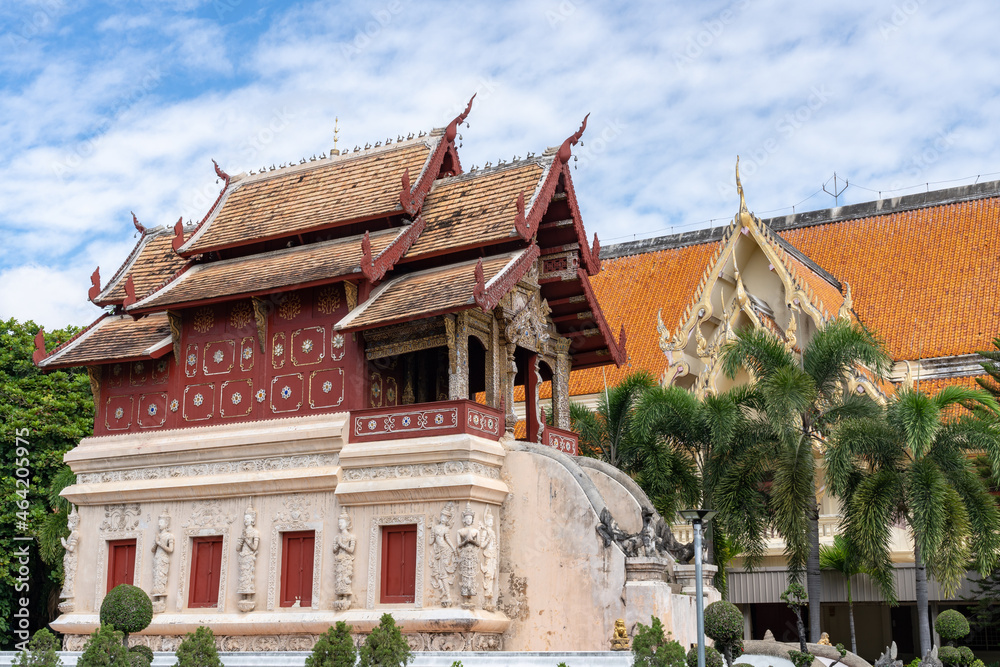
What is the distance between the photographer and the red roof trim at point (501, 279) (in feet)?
51.6

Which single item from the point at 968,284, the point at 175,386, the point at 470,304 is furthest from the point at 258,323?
the point at 968,284

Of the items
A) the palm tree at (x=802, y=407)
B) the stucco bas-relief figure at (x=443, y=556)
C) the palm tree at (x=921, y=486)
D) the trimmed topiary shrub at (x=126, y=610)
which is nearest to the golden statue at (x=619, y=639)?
the stucco bas-relief figure at (x=443, y=556)

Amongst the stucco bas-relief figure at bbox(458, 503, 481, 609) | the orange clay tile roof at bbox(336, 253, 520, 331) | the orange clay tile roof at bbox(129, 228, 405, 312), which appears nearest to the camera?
the stucco bas-relief figure at bbox(458, 503, 481, 609)

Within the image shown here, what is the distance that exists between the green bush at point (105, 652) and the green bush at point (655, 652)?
554cm

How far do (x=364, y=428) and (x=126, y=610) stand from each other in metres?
4.51

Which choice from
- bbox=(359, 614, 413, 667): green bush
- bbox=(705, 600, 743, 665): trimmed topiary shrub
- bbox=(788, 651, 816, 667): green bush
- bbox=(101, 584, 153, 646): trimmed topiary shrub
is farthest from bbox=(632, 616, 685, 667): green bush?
bbox=(101, 584, 153, 646): trimmed topiary shrub

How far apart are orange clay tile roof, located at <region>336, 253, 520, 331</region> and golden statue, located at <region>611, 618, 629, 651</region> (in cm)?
487

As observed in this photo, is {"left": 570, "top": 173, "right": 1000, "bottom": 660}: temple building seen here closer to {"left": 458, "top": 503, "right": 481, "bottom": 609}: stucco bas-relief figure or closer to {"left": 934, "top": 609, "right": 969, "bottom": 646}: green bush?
{"left": 934, "top": 609, "right": 969, "bottom": 646}: green bush

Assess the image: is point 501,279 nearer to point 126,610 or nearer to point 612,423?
Answer: point 612,423

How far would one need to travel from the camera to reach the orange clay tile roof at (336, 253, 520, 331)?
1623 centimetres

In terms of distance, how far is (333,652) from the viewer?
11398 millimetres

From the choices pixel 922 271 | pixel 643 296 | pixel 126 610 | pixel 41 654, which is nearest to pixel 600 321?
pixel 126 610

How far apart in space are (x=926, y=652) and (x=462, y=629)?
7.79 m

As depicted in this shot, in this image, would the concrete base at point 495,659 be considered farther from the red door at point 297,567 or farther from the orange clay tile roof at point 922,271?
the orange clay tile roof at point 922,271
